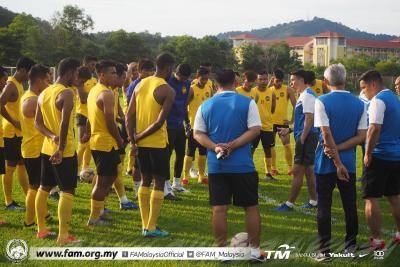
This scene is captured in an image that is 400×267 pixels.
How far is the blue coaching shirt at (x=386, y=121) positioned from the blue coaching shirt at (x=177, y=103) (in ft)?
13.4

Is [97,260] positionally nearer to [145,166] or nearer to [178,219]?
[145,166]

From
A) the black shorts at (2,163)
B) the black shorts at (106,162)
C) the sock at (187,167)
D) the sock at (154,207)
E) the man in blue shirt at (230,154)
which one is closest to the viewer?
the man in blue shirt at (230,154)

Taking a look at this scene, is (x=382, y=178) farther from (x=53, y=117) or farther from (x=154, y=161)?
(x=53, y=117)

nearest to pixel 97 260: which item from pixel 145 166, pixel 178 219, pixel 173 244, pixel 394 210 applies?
pixel 173 244

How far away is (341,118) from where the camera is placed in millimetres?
5660

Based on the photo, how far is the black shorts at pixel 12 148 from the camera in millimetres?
7848

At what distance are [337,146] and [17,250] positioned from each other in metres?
4.08

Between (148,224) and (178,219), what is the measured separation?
1.01 m

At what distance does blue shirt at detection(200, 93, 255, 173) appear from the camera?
212 inches

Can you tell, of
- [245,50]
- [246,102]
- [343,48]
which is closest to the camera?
[246,102]

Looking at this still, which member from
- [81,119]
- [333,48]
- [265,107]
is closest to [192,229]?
[81,119]

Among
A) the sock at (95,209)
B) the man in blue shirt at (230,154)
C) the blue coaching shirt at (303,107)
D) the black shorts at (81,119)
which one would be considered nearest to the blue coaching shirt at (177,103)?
the black shorts at (81,119)

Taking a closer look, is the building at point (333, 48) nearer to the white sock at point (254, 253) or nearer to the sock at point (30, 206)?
the sock at point (30, 206)

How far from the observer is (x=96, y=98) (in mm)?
6836
